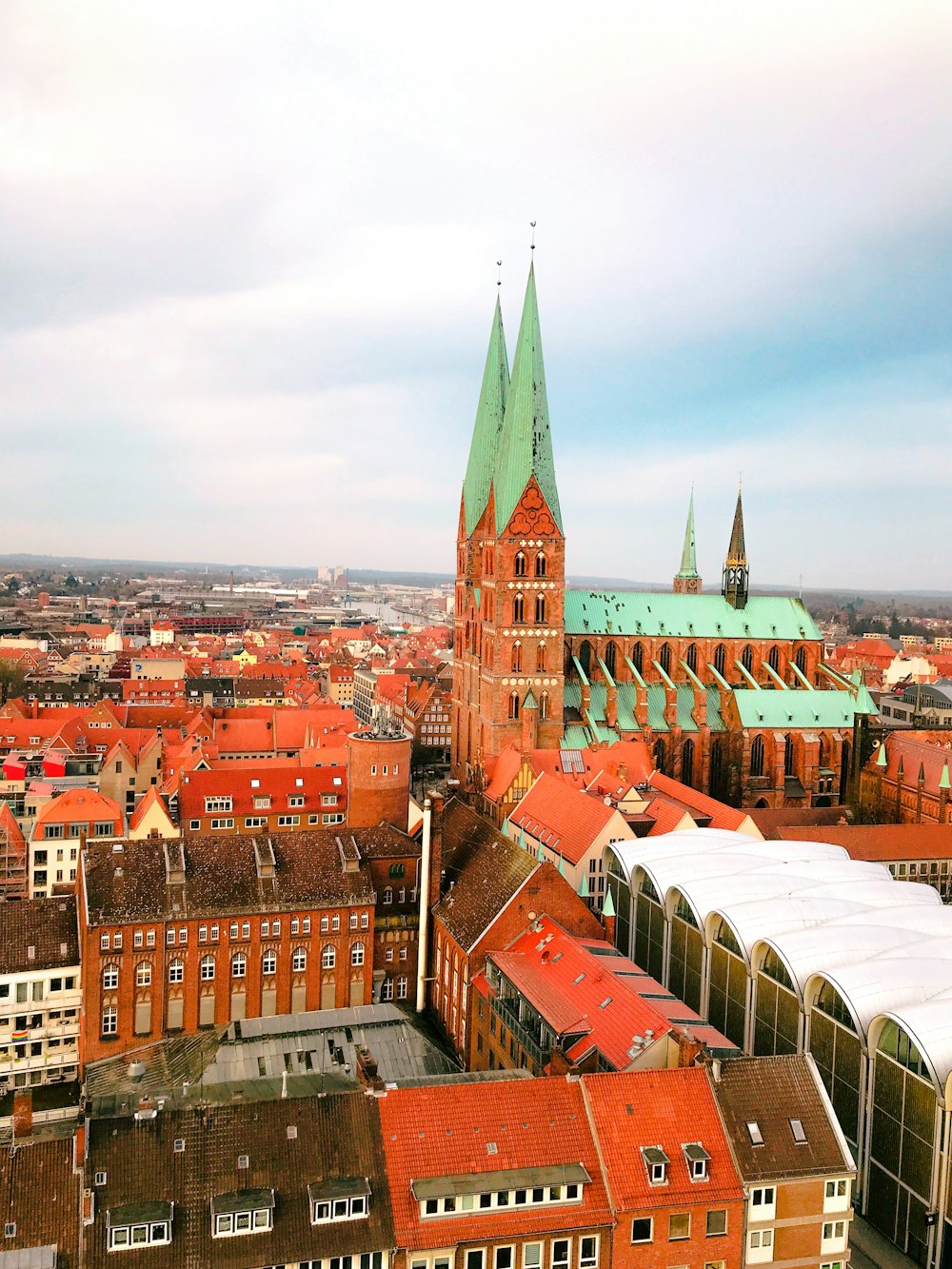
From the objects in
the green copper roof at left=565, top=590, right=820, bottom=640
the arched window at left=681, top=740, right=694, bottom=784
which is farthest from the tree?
the arched window at left=681, top=740, right=694, bottom=784

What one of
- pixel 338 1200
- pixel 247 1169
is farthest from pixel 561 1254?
pixel 247 1169

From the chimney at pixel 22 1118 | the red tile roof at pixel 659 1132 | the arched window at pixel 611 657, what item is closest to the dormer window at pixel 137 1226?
the chimney at pixel 22 1118

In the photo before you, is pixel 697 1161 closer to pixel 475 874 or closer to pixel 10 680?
pixel 475 874

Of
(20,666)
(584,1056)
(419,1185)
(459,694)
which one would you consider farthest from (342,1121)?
(20,666)

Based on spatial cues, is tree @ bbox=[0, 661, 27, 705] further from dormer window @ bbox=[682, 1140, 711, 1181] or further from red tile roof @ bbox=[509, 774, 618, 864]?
dormer window @ bbox=[682, 1140, 711, 1181]

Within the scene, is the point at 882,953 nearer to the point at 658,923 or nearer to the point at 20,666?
the point at 658,923
